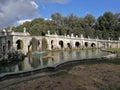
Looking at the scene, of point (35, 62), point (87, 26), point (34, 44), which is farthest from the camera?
point (87, 26)

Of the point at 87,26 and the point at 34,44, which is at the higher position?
the point at 87,26

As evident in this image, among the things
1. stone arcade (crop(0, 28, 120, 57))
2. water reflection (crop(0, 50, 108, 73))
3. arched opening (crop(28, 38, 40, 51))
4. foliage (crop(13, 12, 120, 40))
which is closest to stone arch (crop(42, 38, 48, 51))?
stone arcade (crop(0, 28, 120, 57))

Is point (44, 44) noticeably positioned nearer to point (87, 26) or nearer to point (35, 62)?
point (35, 62)

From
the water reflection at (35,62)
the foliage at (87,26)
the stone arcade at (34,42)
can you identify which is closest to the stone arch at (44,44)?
the stone arcade at (34,42)

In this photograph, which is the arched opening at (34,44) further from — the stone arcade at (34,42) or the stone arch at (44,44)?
the stone arch at (44,44)

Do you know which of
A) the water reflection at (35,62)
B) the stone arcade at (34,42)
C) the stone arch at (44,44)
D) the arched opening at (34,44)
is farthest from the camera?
the stone arch at (44,44)

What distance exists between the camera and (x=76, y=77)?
13617 mm

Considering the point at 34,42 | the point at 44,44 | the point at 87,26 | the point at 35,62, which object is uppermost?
the point at 87,26

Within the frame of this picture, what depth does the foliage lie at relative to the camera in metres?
83.7

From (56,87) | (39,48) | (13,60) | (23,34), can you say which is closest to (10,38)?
(23,34)

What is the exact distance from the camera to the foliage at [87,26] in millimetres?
83688

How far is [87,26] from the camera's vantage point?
91.7 metres

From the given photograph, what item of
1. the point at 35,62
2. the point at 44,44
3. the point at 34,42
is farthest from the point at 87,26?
the point at 35,62

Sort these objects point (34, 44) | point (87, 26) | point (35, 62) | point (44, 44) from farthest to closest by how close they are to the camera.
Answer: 1. point (87, 26)
2. point (44, 44)
3. point (34, 44)
4. point (35, 62)
